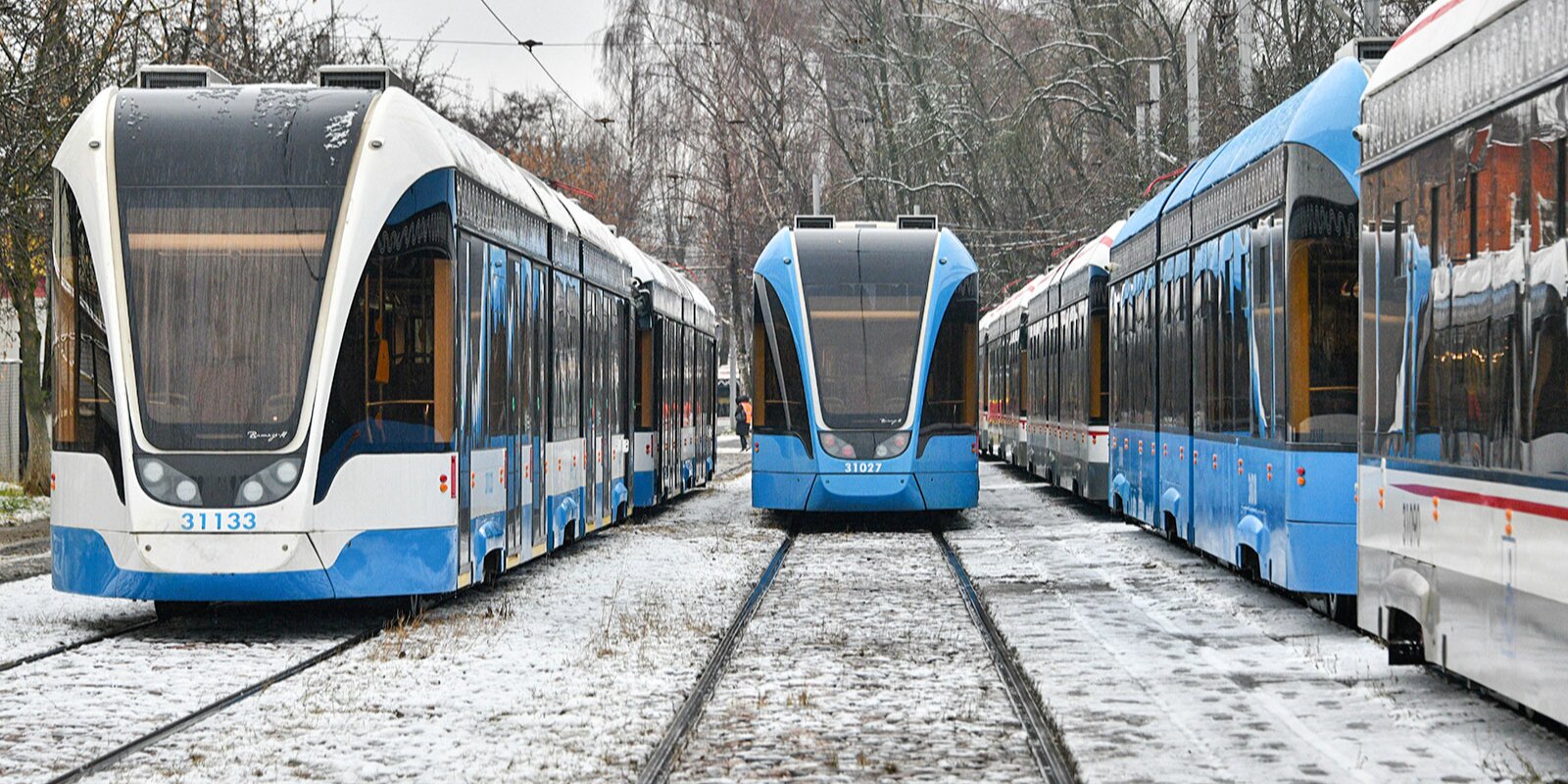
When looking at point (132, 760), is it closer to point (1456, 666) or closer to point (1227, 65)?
point (1456, 666)

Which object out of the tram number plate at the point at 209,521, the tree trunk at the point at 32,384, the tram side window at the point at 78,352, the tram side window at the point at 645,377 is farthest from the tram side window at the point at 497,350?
the tree trunk at the point at 32,384

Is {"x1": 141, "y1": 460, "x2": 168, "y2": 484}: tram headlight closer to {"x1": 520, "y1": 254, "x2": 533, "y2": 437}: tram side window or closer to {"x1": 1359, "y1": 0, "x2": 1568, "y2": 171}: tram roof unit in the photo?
{"x1": 520, "y1": 254, "x2": 533, "y2": 437}: tram side window

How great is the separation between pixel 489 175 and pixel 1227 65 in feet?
93.5

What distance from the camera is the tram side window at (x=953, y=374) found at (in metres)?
22.3

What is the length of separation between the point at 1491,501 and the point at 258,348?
7.20m

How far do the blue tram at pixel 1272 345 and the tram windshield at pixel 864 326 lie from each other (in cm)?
451

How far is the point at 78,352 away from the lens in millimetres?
12609

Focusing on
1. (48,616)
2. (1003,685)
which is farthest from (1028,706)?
(48,616)

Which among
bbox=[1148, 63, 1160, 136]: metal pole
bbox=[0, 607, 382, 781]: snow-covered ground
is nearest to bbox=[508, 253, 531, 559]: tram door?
bbox=[0, 607, 382, 781]: snow-covered ground

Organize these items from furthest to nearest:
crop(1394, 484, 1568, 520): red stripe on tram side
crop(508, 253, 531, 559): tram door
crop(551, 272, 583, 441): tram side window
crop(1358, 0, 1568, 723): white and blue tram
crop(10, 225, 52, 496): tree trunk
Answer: crop(10, 225, 52, 496): tree trunk → crop(551, 272, 583, 441): tram side window → crop(508, 253, 531, 559): tram door → crop(1358, 0, 1568, 723): white and blue tram → crop(1394, 484, 1568, 520): red stripe on tram side

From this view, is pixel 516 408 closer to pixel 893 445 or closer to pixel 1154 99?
pixel 893 445

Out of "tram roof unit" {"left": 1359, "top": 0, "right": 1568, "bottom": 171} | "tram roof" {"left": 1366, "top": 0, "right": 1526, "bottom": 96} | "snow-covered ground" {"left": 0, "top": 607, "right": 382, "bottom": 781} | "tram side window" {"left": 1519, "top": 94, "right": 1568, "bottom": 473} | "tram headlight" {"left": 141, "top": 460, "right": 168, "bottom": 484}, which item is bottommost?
"snow-covered ground" {"left": 0, "top": 607, "right": 382, "bottom": 781}

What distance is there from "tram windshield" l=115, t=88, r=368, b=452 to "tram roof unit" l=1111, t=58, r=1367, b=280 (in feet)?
18.9

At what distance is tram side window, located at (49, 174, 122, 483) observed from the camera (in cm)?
1248
